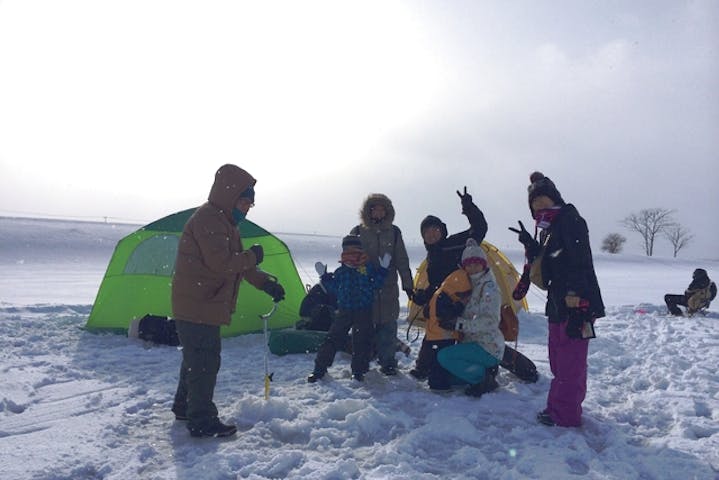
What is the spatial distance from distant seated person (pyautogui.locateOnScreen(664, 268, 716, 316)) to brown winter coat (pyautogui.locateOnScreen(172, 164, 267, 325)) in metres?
10.8

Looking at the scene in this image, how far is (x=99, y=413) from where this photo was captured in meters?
4.65

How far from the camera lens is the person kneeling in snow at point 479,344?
514 centimetres

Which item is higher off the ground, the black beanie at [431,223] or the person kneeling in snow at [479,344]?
the black beanie at [431,223]

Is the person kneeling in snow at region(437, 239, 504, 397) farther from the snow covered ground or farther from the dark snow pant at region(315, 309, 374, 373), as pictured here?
the dark snow pant at region(315, 309, 374, 373)

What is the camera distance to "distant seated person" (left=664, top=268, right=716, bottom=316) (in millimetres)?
11016

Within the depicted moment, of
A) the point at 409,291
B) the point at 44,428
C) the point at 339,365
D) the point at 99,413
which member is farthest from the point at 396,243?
the point at 44,428

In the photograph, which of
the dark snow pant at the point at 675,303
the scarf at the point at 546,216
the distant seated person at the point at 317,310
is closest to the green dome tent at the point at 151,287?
the distant seated person at the point at 317,310

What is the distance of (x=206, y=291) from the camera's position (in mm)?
4207

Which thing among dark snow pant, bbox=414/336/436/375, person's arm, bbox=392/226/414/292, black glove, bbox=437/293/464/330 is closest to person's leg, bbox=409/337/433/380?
dark snow pant, bbox=414/336/436/375

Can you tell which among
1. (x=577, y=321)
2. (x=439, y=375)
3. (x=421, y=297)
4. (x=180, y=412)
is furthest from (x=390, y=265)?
(x=180, y=412)

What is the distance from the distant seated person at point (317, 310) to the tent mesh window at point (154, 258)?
2.39 metres

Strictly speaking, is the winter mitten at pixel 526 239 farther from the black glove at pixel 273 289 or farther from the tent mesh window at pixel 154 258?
the tent mesh window at pixel 154 258

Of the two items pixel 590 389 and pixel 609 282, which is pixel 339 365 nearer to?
pixel 590 389

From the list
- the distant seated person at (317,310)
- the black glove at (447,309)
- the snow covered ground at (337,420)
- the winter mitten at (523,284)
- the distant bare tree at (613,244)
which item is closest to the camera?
the snow covered ground at (337,420)
